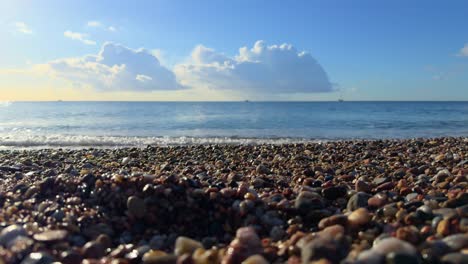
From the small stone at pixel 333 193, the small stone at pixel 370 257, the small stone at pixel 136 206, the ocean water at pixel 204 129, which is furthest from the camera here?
the ocean water at pixel 204 129

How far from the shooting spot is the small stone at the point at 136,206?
3.62 metres

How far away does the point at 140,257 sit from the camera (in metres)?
2.78

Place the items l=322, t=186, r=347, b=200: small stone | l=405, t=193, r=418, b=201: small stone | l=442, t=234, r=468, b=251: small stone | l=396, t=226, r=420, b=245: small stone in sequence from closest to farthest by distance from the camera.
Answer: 1. l=442, t=234, r=468, b=251: small stone
2. l=396, t=226, r=420, b=245: small stone
3. l=405, t=193, r=418, b=201: small stone
4. l=322, t=186, r=347, b=200: small stone

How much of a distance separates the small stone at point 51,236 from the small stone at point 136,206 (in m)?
0.68

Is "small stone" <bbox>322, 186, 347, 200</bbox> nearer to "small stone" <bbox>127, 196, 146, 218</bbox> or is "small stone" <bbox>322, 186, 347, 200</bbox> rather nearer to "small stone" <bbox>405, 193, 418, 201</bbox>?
"small stone" <bbox>405, 193, 418, 201</bbox>

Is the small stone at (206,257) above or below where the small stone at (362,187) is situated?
below

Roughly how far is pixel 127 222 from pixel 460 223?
2757 millimetres

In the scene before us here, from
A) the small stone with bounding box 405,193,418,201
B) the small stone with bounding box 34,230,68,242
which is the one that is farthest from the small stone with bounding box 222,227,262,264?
the small stone with bounding box 405,193,418,201

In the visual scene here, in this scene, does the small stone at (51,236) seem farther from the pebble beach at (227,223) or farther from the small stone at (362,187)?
the small stone at (362,187)

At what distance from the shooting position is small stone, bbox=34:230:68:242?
295cm

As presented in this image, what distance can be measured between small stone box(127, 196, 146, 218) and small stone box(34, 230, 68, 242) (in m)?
0.68

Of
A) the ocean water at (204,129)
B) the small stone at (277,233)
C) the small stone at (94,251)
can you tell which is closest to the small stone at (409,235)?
the small stone at (277,233)

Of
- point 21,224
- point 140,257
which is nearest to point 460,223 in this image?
point 140,257

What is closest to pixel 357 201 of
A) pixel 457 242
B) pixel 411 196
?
pixel 411 196
